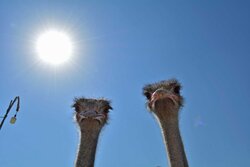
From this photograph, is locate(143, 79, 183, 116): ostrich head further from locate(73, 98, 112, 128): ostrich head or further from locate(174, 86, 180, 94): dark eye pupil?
locate(73, 98, 112, 128): ostrich head

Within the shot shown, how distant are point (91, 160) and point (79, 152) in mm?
561

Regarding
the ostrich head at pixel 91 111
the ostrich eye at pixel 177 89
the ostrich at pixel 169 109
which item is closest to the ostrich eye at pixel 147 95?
the ostrich at pixel 169 109

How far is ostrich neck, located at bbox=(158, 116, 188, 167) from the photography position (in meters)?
12.5

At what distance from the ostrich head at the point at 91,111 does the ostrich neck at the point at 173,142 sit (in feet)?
8.71

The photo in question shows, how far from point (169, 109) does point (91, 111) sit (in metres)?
3.26

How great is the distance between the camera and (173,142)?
516 inches

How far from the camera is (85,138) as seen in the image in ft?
48.8

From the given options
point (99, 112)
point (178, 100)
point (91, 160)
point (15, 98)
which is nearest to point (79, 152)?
point (91, 160)

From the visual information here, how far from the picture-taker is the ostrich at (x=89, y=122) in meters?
14.4

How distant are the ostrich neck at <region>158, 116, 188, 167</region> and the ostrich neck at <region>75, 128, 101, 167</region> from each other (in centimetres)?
272

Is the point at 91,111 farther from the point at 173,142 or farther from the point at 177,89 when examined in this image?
the point at 173,142

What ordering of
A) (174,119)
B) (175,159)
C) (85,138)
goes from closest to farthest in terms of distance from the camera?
(175,159), (174,119), (85,138)

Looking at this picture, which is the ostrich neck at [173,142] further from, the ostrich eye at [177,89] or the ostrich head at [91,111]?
the ostrich head at [91,111]

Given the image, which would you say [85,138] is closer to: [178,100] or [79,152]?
[79,152]
